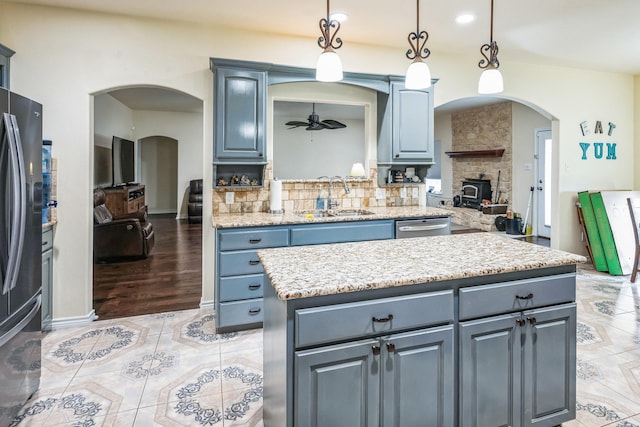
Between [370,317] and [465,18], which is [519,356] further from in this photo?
[465,18]

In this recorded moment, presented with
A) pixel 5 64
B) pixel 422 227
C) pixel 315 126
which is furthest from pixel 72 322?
pixel 315 126

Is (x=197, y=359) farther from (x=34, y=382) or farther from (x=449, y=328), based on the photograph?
(x=449, y=328)

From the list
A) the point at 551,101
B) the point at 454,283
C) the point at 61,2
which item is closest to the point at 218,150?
the point at 61,2

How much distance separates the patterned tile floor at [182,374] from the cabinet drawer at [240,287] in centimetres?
32

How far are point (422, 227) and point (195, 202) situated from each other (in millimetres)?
7325

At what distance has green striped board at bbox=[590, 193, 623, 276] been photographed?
16.2ft

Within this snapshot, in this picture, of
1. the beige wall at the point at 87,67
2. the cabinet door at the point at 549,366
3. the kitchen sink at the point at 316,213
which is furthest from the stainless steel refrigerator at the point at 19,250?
the cabinet door at the point at 549,366

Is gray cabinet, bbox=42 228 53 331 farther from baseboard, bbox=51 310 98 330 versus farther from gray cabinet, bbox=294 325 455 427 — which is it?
gray cabinet, bbox=294 325 455 427

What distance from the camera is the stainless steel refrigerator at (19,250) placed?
1.90 meters

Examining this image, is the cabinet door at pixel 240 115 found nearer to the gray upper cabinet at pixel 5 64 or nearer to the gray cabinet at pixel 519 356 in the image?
the gray upper cabinet at pixel 5 64

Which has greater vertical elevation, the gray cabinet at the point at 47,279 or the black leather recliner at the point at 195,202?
the black leather recliner at the point at 195,202

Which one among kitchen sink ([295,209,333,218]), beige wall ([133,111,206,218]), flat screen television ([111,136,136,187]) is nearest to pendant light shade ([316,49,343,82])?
kitchen sink ([295,209,333,218])

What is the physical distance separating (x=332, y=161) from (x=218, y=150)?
11.4 ft

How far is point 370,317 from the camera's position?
60.7 inches
